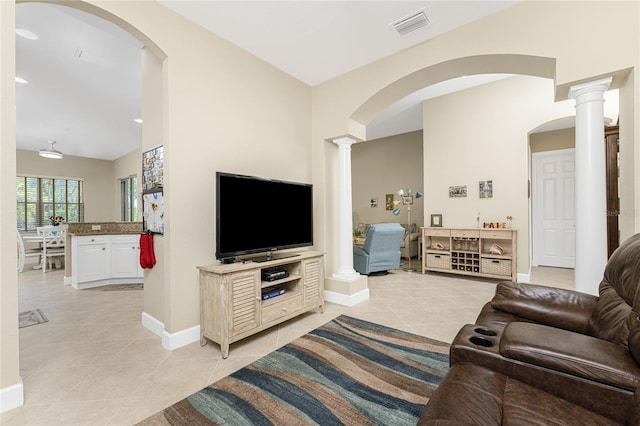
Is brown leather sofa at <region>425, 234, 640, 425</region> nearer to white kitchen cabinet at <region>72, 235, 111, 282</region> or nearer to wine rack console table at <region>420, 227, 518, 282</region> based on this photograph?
wine rack console table at <region>420, 227, 518, 282</region>

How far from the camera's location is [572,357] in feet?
3.58

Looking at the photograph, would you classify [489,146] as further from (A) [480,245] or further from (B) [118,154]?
(B) [118,154]

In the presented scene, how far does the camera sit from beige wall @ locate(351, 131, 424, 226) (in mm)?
7406

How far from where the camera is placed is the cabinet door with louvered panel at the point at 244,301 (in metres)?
2.32

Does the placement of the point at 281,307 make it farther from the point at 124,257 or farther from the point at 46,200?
the point at 46,200

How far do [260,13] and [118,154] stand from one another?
8.00 metres

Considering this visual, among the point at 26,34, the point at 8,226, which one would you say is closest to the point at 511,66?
the point at 8,226

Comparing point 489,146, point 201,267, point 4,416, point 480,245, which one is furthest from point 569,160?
point 4,416

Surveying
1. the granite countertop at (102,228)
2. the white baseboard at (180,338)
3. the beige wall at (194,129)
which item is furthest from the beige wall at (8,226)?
the granite countertop at (102,228)

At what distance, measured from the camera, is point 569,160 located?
17.9 feet

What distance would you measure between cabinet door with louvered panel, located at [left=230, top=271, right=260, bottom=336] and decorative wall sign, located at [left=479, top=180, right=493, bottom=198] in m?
4.30

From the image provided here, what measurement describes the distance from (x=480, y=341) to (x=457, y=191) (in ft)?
14.3

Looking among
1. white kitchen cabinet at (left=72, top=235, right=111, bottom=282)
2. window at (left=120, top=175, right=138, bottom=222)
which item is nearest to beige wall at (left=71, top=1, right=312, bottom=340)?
white kitchen cabinet at (left=72, top=235, right=111, bottom=282)

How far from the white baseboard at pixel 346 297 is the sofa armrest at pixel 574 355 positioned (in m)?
2.28
